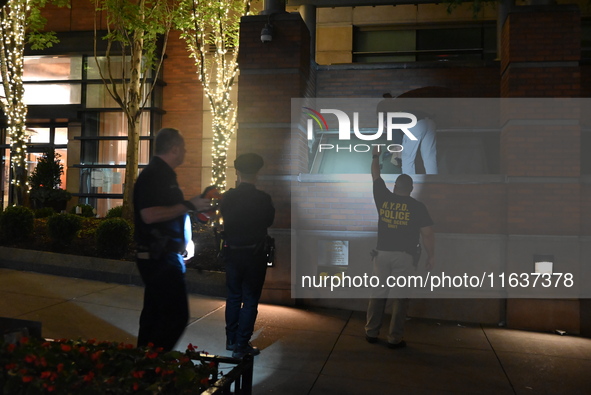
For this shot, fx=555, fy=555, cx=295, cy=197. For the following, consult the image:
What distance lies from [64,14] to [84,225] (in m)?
8.67

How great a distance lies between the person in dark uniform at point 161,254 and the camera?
3893 millimetres

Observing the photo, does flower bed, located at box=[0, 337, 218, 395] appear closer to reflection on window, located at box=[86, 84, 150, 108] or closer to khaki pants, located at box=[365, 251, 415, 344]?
khaki pants, located at box=[365, 251, 415, 344]

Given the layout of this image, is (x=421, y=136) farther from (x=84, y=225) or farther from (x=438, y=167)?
(x=84, y=225)

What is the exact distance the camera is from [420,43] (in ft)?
46.3

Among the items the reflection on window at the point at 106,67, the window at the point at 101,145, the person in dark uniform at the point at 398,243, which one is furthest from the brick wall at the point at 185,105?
the person in dark uniform at the point at 398,243

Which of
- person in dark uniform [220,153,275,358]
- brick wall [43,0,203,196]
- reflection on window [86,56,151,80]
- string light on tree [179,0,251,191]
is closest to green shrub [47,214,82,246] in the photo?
string light on tree [179,0,251,191]

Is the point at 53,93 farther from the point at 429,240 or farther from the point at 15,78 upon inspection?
the point at 429,240

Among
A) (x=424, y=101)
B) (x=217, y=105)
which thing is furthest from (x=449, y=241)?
(x=217, y=105)

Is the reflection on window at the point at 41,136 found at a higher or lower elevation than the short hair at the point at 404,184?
higher

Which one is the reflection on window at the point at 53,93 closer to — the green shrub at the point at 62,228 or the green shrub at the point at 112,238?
the green shrub at the point at 62,228

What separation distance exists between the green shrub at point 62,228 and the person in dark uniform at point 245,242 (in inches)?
206

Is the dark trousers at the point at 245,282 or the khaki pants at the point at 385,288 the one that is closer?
the dark trousers at the point at 245,282

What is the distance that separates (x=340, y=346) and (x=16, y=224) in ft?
21.7

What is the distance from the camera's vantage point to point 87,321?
248 inches
